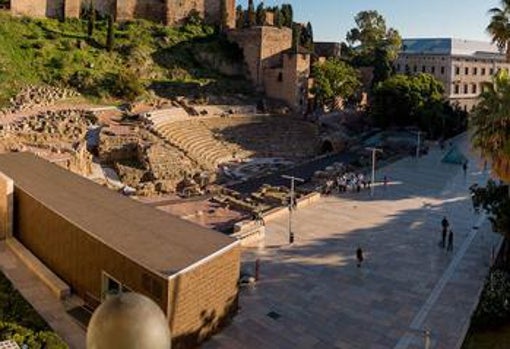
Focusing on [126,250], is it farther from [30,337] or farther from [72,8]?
[72,8]

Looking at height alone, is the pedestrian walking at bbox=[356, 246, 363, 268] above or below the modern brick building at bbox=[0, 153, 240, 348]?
below

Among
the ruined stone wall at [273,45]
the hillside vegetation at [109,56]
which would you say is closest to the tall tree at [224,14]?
the hillside vegetation at [109,56]

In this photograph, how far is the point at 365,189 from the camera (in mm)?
37750

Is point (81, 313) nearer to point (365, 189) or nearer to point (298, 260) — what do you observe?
point (298, 260)

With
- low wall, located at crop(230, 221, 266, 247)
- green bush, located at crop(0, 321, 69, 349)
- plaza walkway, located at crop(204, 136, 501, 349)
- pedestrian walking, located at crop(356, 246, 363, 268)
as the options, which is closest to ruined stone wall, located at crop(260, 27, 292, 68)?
plaza walkway, located at crop(204, 136, 501, 349)

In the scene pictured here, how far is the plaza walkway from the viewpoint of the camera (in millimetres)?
17688

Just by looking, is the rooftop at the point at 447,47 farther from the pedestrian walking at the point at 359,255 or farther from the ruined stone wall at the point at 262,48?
the pedestrian walking at the point at 359,255

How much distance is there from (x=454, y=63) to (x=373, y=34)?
12938mm

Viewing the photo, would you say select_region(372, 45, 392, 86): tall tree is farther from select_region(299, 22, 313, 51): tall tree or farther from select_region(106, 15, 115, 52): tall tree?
select_region(106, 15, 115, 52): tall tree

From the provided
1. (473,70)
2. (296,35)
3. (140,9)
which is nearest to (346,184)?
(296,35)

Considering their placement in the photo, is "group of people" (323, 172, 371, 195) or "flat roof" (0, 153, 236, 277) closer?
"flat roof" (0, 153, 236, 277)

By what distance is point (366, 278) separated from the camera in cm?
2220

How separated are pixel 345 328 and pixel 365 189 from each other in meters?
20.6

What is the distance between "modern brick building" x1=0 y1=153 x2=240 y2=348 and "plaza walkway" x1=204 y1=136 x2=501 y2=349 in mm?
1396
